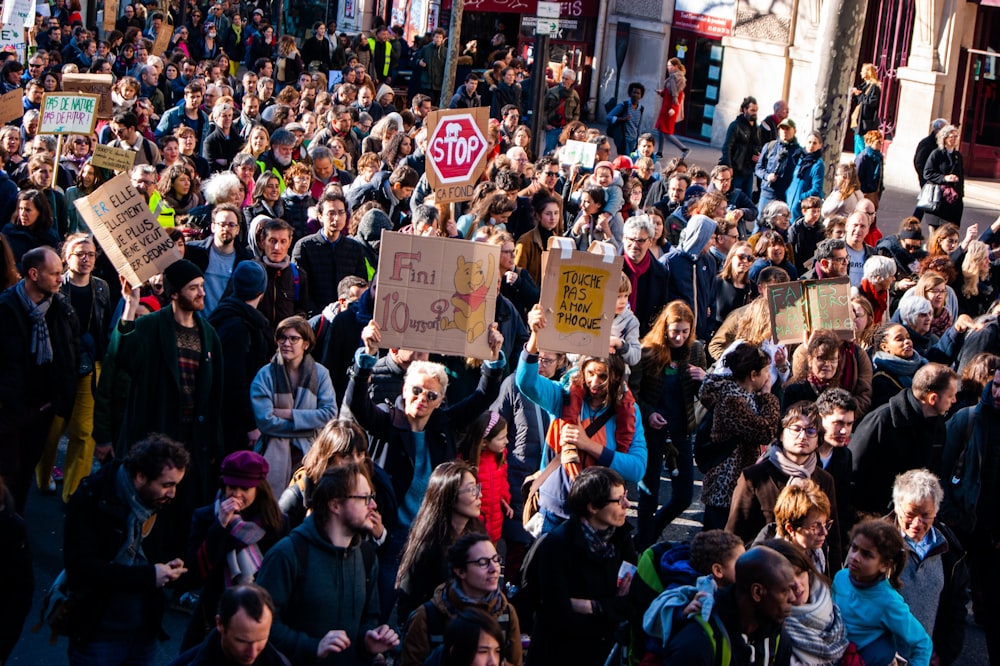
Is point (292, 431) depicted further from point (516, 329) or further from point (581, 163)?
point (581, 163)

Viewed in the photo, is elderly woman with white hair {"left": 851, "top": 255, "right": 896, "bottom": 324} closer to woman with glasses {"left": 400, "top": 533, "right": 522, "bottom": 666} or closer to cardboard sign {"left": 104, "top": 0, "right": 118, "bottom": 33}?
woman with glasses {"left": 400, "top": 533, "right": 522, "bottom": 666}

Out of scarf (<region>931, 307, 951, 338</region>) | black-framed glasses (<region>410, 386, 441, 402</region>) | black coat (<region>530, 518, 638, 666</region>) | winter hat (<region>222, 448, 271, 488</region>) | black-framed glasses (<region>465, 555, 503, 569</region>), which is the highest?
scarf (<region>931, 307, 951, 338</region>)

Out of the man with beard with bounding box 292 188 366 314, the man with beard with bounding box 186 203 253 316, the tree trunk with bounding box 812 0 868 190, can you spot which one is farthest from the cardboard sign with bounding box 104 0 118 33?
the man with beard with bounding box 186 203 253 316

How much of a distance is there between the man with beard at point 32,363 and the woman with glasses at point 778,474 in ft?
12.0

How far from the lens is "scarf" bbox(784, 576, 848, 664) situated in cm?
511

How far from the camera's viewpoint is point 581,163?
1388 cm

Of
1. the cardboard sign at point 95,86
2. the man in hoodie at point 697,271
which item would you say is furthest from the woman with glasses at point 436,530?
the cardboard sign at point 95,86

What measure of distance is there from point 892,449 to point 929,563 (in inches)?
46.2

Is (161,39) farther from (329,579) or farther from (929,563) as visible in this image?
(329,579)

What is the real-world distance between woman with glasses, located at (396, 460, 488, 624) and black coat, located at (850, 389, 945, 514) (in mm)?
2550

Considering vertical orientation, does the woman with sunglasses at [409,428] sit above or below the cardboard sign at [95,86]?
below

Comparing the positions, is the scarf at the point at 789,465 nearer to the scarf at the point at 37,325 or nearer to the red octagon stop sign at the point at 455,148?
the scarf at the point at 37,325

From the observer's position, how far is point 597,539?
5617 mm

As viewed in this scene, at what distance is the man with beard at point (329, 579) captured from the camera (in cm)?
496
